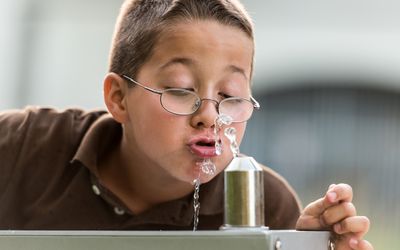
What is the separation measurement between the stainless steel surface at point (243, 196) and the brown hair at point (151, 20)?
1.05 feet

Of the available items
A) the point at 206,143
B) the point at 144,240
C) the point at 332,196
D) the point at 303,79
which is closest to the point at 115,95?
the point at 206,143

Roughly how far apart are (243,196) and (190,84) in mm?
235

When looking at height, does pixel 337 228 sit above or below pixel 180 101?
below

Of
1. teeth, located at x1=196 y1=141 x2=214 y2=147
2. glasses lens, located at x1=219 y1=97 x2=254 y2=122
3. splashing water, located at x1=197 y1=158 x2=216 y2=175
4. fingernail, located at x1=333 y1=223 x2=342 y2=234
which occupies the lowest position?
fingernail, located at x1=333 y1=223 x2=342 y2=234

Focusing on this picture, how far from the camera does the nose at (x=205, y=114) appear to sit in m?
0.94

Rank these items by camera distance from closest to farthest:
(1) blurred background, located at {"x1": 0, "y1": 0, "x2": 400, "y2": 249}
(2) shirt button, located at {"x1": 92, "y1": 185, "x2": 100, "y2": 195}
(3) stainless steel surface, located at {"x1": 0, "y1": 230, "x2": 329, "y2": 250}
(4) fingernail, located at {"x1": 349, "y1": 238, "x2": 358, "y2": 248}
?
(3) stainless steel surface, located at {"x1": 0, "y1": 230, "x2": 329, "y2": 250} < (4) fingernail, located at {"x1": 349, "y1": 238, "x2": 358, "y2": 248} < (2) shirt button, located at {"x1": 92, "y1": 185, "x2": 100, "y2": 195} < (1) blurred background, located at {"x1": 0, "y1": 0, "x2": 400, "y2": 249}

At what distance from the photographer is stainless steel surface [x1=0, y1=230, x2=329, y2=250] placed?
2.25ft

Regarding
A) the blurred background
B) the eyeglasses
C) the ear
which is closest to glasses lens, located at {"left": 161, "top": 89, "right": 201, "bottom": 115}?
the eyeglasses

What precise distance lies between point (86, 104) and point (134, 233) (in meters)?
2.90

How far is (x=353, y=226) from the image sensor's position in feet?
2.96

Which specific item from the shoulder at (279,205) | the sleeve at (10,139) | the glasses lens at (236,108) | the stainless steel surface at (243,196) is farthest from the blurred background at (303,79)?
the stainless steel surface at (243,196)

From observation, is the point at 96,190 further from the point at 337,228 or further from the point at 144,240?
the point at 144,240

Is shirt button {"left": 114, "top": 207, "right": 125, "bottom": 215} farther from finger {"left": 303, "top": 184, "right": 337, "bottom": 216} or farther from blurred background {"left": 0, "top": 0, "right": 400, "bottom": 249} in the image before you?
blurred background {"left": 0, "top": 0, "right": 400, "bottom": 249}

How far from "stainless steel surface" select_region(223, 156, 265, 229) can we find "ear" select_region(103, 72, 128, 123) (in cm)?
39
